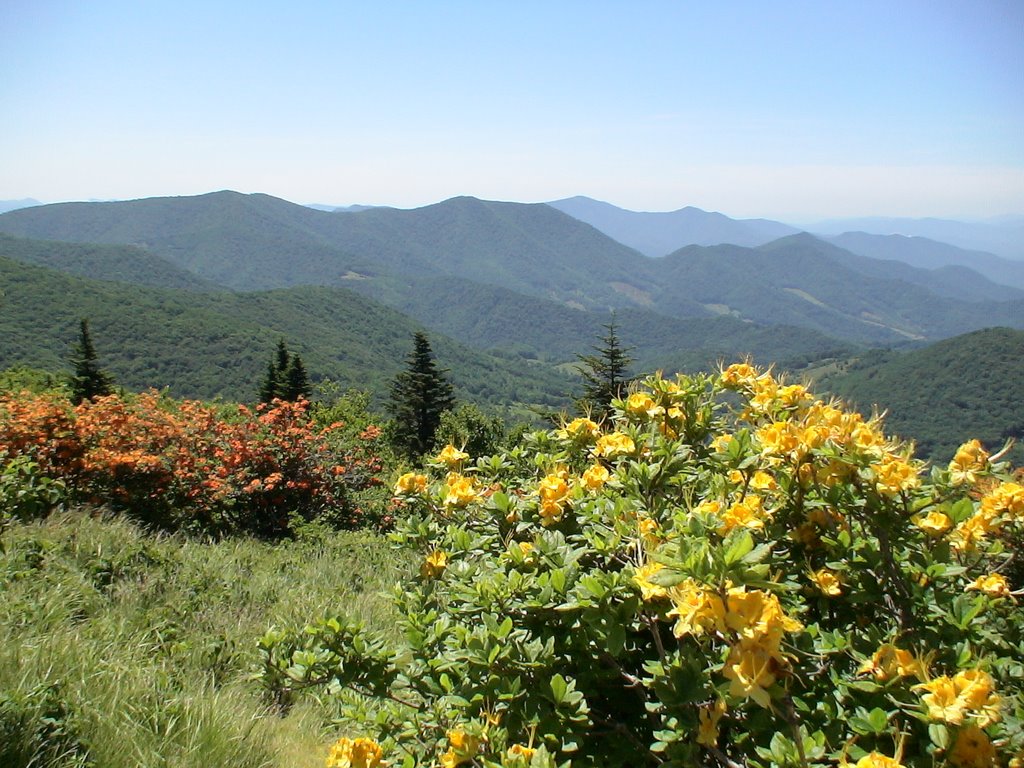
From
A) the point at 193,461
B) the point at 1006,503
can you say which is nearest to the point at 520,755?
the point at 1006,503

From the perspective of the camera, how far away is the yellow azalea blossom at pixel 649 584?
3.77ft

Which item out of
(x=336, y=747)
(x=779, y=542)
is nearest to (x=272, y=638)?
(x=336, y=747)

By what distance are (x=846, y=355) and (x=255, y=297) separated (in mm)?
111837

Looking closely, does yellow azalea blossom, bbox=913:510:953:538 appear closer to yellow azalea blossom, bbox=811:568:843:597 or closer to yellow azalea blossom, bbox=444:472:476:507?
yellow azalea blossom, bbox=811:568:843:597

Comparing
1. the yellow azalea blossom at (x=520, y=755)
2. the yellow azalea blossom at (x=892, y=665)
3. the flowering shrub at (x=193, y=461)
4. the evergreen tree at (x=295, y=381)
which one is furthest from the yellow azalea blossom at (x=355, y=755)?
the evergreen tree at (x=295, y=381)

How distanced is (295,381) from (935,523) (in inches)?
1055

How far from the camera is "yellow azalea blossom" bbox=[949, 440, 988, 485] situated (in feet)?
4.87

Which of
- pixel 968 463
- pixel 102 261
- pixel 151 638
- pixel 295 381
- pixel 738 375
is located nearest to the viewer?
pixel 968 463

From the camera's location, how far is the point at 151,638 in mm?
2961

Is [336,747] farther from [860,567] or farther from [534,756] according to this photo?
[860,567]

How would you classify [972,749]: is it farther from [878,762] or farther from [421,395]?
[421,395]

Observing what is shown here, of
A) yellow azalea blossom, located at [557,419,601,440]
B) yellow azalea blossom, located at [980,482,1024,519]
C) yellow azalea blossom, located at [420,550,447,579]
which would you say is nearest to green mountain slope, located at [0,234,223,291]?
yellow azalea blossom, located at [557,419,601,440]

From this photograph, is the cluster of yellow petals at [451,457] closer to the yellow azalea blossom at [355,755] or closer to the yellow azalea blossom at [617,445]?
the yellow azalea blossom at [617,445]

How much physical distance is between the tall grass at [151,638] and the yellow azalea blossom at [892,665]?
5.87 ft
